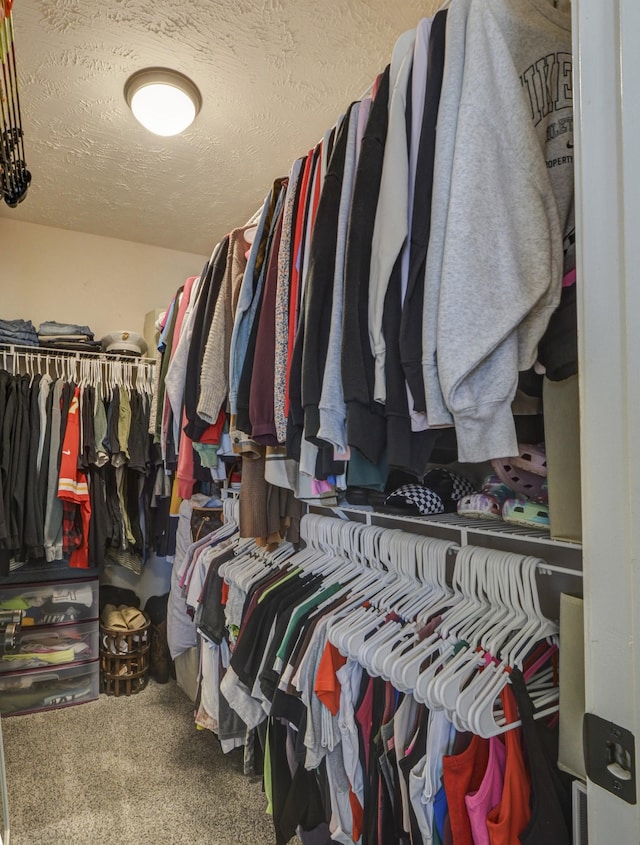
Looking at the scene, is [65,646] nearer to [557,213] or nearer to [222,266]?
[222,266]

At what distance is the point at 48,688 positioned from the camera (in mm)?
2621

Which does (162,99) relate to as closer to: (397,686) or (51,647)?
(397,686)

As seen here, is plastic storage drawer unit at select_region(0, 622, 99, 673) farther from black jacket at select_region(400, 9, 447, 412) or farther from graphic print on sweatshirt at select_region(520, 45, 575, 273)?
graphic print on sweatshirt at select_region(520, 45, 575, 273)

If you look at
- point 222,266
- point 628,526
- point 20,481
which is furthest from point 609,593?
point 20,481


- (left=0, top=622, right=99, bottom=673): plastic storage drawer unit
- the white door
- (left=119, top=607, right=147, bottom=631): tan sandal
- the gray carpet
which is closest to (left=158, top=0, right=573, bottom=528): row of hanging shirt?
the white door

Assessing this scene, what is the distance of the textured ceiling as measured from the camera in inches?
66.9

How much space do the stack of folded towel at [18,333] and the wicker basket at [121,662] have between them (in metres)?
1.62

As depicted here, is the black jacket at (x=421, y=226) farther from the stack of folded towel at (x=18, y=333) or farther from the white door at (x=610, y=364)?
the stack of folded towel at (x=18, y=333)

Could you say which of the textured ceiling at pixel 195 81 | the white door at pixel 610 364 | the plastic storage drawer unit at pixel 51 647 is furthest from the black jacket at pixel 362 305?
the plastic storage drawer unit at pixel 51 647

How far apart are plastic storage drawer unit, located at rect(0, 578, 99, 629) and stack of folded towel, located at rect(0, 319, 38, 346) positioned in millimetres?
1298

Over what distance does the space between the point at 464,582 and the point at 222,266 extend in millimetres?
1201

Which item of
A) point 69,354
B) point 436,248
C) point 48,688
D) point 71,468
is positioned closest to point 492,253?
point 436,248

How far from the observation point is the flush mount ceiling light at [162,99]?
1934 millimetres

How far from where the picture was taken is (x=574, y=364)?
0.77 m
